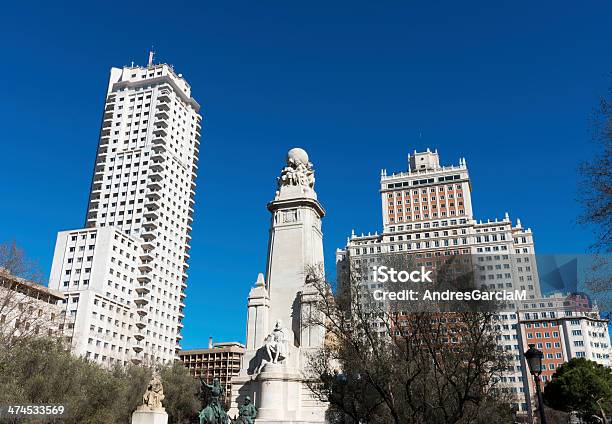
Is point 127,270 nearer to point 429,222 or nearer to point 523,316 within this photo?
point 429,222

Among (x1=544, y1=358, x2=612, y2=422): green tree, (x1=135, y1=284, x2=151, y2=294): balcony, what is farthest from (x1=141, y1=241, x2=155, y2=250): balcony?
(x1=544, y1=358, x2=612, y2=422): green tree

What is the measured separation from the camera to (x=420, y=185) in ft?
313

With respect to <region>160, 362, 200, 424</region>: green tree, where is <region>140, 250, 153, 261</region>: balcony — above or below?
above

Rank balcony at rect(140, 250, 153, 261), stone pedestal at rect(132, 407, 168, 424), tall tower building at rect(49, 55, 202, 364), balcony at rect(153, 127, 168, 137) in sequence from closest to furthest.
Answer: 1. stone pedestal at rect(132, 407, 168, 424)
2. tall tower building at rect(49, 55, 202, 364)
3. balcony at rect(140, 250, 153, 261)
4. balcony at rect(153, 127, 168, 137)

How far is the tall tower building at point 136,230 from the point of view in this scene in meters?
71.4

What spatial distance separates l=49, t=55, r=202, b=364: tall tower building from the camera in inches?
2813

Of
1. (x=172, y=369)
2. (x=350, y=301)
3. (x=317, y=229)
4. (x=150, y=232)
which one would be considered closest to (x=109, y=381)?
(x=172, y=369)

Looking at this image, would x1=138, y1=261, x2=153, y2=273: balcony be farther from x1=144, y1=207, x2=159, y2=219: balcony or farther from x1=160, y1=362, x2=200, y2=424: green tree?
x1=160, y1=362, x2=200, y2=424: green tree

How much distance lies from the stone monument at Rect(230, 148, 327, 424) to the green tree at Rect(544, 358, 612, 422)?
3111 centimetres

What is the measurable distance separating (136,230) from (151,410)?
2694 inches

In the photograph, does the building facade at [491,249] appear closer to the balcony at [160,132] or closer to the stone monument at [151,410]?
the balcony at [160,132]

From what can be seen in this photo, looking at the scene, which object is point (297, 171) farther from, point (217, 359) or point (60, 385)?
point (217, 359)

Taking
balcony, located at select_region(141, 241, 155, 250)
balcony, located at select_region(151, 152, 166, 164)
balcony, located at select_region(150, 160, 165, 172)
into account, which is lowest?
balcony, located at select_region(141, 241, 155, 250)

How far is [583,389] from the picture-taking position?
4803 centimetres
